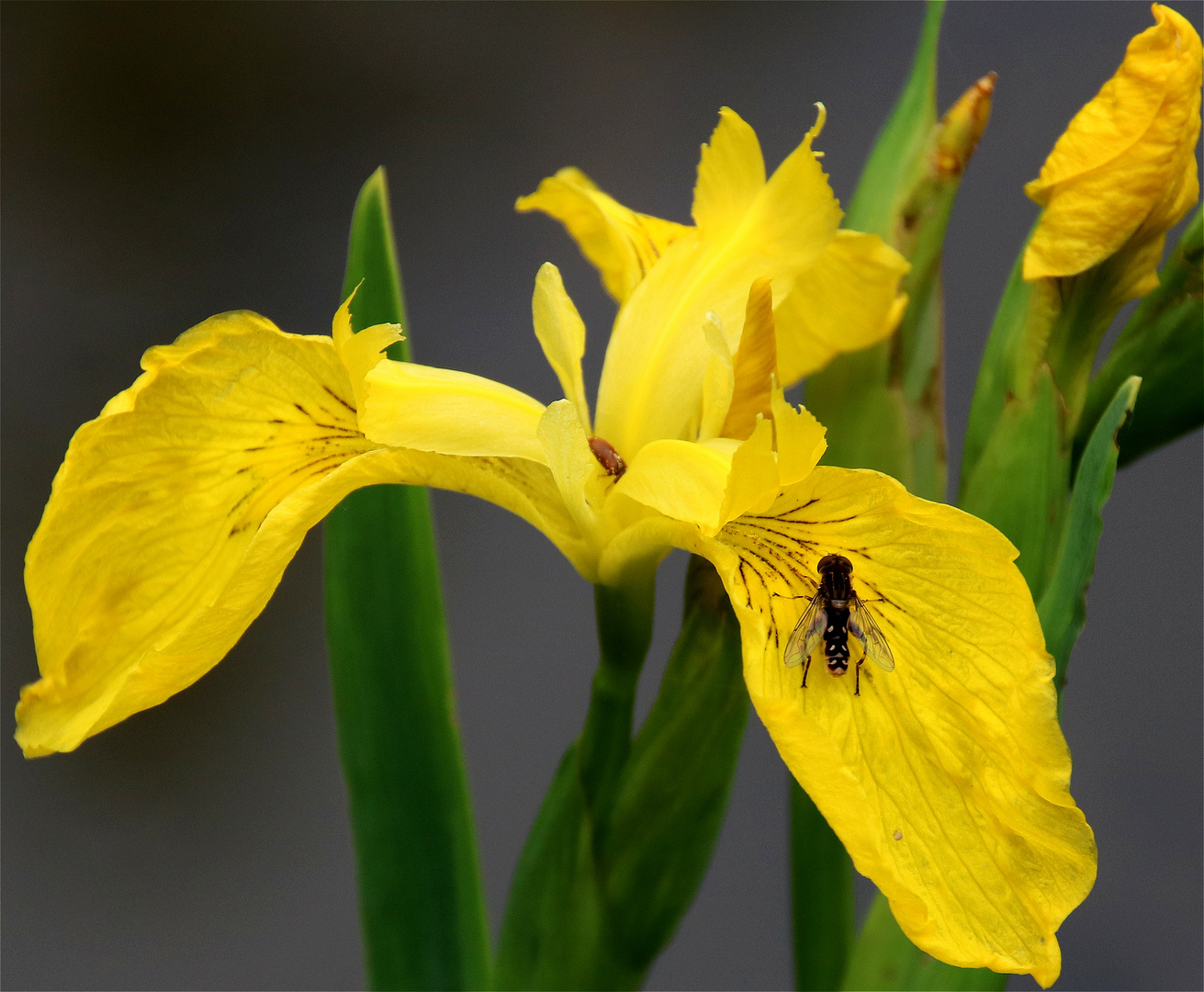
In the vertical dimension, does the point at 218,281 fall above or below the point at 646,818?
above

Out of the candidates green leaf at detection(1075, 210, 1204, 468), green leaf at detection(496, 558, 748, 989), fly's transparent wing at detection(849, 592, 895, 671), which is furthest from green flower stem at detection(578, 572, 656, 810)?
green leaf at detection(1075, 210, 1204, 468)

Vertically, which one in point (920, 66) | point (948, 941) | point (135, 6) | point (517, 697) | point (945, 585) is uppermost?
point (135, 6)

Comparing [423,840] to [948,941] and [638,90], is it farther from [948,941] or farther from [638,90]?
[638,90]

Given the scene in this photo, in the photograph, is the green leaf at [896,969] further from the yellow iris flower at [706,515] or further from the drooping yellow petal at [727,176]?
the drooping yellow petal at [727,176]

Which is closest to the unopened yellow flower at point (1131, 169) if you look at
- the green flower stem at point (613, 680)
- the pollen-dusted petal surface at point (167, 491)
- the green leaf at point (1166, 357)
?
the green leaf at point (1166, 357)

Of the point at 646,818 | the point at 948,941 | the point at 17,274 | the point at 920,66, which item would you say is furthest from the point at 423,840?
the point at 17,274

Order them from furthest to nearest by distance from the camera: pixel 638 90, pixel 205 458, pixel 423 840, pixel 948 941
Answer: pixel 638 90, pixel 423 840, pixel 205 458, pixel 948 941

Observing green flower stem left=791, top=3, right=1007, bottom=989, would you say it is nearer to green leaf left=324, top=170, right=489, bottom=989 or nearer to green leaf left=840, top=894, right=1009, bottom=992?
green leaf left=840, top=894, right=1009, bottom=992
